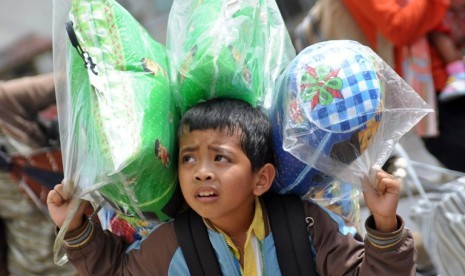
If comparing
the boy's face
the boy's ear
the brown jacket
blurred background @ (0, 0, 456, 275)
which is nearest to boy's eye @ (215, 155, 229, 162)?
the boy's face

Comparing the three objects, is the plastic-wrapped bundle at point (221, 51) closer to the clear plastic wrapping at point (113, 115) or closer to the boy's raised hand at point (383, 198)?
the clear plastic wrapping at point (113, 115)

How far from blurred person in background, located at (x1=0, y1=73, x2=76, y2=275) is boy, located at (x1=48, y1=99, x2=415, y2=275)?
1.17 metres

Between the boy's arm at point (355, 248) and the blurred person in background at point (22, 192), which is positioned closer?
the boy's arm at point (355, 248)

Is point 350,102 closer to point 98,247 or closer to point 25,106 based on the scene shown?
point 98,247

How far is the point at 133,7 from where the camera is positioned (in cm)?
728

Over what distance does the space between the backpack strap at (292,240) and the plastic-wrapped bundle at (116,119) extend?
296 millimetres

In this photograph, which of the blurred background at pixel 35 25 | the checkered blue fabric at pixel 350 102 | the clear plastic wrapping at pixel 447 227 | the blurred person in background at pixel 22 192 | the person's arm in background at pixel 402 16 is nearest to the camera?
the checkered blue fabric at pixel 350 102

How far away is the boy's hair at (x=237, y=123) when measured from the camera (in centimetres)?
188

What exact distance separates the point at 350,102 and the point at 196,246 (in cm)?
58

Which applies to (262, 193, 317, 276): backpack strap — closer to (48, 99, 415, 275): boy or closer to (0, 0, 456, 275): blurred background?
(48, 99, 415, 275): boy

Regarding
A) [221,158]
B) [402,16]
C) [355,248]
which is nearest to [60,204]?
[221,158]

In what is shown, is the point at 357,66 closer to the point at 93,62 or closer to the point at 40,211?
the point at 93,62

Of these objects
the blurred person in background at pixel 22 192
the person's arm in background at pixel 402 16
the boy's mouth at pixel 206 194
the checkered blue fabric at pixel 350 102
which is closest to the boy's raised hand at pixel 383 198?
the checkered blue fabric at pixel 350 102

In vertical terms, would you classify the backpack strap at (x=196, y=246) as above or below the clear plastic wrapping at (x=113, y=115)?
below
